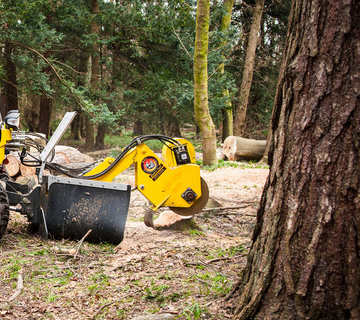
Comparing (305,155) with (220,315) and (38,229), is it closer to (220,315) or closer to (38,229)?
(220,315)

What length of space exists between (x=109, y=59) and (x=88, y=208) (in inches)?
461

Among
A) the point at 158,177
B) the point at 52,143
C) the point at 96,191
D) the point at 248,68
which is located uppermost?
the point at 248,68

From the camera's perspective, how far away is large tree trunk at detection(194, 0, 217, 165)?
10.3 meters

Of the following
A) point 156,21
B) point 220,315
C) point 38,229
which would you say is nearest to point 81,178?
point 38,229

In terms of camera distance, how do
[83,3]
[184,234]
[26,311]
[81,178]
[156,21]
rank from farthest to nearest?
[83,3] < [156,21] < [184,234] < [81,178] < [26,311]

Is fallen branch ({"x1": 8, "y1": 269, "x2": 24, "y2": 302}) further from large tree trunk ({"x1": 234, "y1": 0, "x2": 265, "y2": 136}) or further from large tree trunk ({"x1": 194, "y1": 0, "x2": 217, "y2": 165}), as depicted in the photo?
large tree trunk ({"x1": 234, "y1": 0, "x2": 265, "y2": 136})

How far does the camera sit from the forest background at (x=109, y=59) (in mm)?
11844

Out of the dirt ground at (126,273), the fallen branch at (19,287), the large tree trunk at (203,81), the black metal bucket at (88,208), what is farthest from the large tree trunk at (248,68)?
the fallen branch at (19,287)

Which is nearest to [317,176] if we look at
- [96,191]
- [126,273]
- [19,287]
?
[126,273]

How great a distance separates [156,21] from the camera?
1345cm

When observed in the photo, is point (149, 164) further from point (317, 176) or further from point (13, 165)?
point (13, 165)

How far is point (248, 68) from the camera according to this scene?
16.2 meters

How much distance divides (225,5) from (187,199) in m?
13.1

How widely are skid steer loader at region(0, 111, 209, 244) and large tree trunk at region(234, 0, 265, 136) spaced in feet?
40.5
